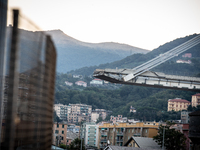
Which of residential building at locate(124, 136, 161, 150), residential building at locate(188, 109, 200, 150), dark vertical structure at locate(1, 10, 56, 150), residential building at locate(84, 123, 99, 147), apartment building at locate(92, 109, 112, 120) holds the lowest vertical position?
residential building at locate(84, 123, 99, 147)

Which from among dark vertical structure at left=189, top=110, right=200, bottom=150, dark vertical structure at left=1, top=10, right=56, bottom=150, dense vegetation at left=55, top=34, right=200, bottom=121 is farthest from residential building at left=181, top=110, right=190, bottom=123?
dark vertical structure at left=1, top=10, right=56, bottom=150

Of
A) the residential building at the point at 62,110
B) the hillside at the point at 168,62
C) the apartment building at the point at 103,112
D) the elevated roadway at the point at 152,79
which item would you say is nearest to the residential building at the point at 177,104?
the hillside at the point at 168,62

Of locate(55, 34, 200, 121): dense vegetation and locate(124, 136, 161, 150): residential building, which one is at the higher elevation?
locate(55, 34, 200, 121): dense vegetation

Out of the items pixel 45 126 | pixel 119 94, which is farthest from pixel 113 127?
pixel 119 94

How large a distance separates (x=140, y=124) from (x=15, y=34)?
48812mm

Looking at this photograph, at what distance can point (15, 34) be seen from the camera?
154 centimetres

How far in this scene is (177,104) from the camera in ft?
292

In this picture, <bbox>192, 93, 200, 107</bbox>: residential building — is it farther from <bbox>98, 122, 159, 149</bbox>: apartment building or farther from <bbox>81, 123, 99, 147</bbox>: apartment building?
<bbox>98, 122, 159, 149</bbox>: apartment building

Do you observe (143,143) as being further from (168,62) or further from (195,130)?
(168,62)

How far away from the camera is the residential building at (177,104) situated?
89062mm

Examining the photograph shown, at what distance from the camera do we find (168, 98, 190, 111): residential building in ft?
292

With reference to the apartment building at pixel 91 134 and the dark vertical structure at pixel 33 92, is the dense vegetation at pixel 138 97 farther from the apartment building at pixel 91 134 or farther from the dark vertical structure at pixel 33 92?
the dark vertical structure at pixel 33 92

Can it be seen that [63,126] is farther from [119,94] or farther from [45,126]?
[119,94]

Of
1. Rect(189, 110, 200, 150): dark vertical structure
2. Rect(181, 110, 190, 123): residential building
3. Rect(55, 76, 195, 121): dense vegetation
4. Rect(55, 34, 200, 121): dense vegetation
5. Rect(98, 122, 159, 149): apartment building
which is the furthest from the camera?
Rect(55, 76, 195, 121): dense vegetation
